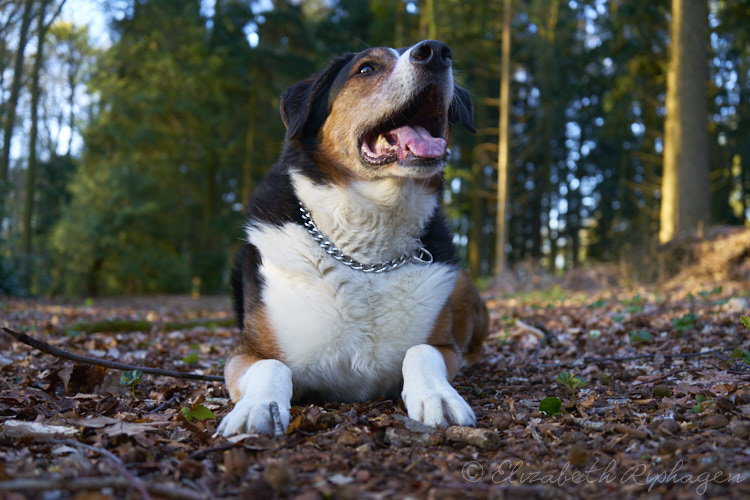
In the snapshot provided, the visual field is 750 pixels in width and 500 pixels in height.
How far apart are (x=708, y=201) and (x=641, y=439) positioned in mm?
10135

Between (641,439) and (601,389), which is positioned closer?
(641,439)

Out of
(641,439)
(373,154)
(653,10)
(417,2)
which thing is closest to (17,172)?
(417,2)

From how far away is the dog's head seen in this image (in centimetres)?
320

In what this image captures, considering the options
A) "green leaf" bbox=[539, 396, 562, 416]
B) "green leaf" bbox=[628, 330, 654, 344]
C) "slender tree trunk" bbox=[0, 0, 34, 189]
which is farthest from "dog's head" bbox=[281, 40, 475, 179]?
"slender tree trunk" bbox=[0, 0, 34, 189]

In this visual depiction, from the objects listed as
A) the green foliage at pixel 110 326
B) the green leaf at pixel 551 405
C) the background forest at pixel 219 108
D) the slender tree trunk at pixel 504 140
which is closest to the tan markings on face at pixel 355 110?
the green leaf at pixel 551 405

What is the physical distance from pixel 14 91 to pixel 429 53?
1427 cm

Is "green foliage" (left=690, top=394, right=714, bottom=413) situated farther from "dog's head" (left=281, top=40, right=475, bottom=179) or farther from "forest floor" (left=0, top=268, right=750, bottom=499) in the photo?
"dog's head" (left=281, top=40, right=475, bottom=179)

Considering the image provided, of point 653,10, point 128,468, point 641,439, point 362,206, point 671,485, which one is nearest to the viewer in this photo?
point 671,485

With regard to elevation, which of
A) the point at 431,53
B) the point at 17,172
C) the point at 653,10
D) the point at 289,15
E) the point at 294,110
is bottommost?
the point at 294,110

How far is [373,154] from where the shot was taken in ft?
10.7

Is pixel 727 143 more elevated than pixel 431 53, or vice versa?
pixel 727 143

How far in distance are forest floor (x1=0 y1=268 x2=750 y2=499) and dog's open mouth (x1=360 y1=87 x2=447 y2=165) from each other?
138 cm

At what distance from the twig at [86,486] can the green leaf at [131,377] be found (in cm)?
160

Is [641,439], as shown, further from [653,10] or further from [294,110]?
[653,10]
